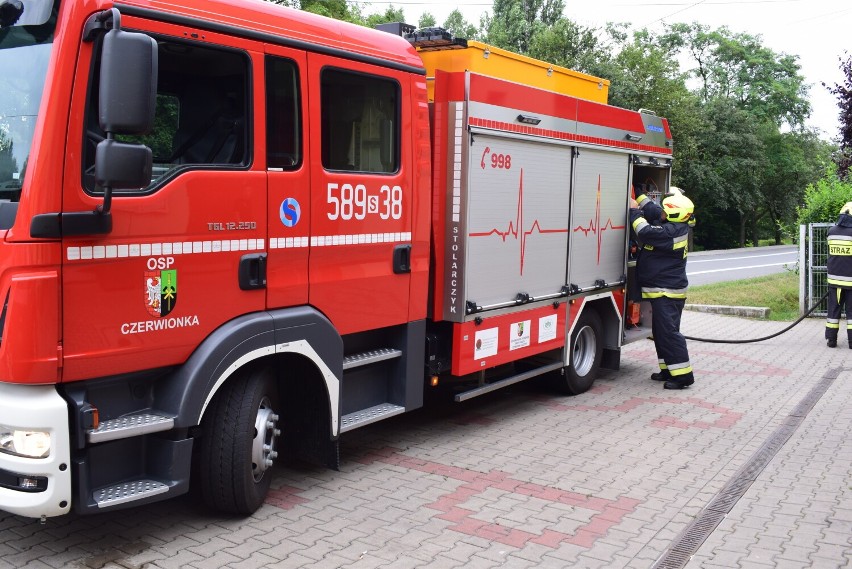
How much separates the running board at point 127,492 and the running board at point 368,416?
1383mm

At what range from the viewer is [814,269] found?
14.0 meters

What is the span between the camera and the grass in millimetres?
15424

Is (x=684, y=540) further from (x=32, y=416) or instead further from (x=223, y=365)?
(x=32, y=416)

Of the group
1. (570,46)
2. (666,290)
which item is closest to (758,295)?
(666,290)

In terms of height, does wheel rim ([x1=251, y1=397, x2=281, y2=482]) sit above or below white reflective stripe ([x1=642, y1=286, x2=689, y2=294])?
below

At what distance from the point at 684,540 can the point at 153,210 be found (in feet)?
11.4

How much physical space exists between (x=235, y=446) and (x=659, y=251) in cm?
551

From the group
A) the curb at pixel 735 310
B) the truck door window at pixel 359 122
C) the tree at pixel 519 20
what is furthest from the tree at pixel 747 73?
the truck door window at pixel 359 122

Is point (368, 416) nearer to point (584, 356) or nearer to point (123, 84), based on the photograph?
point (123, 84)

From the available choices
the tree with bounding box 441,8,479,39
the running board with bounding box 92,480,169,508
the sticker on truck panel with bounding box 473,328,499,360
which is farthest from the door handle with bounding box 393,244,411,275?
the tree with bounding box 441,8,479,39

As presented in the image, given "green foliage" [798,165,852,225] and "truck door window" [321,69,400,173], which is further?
"green foliage" [798,165,852,225]

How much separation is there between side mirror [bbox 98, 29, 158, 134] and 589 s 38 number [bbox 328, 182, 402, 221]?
1641mm

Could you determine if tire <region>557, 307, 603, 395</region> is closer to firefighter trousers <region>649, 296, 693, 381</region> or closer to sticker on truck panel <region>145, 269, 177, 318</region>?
firefighter trousers <region>649, 296, 693, 381</region>

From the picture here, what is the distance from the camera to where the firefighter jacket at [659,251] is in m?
8.56
